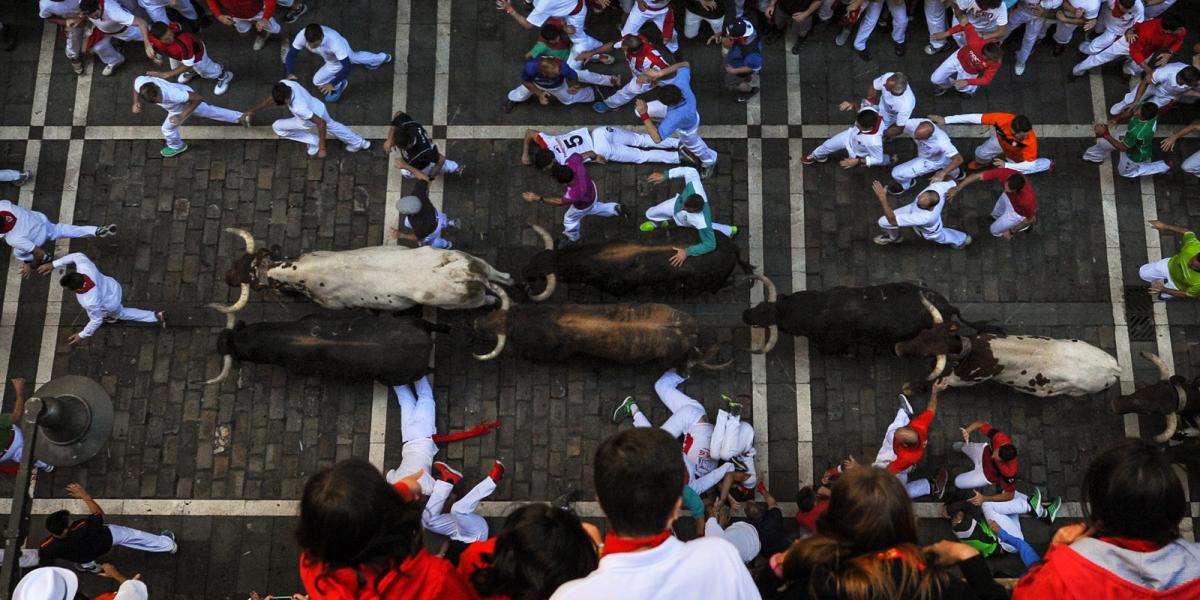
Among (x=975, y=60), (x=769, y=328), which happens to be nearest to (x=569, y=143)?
(x=769, y=328)

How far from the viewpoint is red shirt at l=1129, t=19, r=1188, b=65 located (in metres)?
11.4

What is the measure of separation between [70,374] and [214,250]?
273cm

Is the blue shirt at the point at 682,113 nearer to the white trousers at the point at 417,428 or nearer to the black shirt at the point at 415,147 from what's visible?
the black shirt at the point at 415,147

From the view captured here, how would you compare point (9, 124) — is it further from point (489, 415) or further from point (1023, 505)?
point (1023, 505)

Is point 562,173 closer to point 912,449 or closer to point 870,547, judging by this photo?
point 912,449

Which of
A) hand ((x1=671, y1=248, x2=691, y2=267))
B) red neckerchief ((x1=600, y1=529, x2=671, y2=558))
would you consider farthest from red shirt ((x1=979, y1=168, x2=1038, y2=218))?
red neckerchief ((x1=600, y1=529, x2=671, y2=558))

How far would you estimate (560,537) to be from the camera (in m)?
5.52

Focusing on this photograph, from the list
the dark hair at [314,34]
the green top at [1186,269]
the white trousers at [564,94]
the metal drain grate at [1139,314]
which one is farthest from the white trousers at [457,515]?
the green top at [1186,269]

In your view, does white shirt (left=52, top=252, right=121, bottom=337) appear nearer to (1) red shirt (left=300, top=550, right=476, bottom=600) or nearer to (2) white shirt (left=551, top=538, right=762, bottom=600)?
(1) red shirt (left=300, top=550, right=476, bottom=600)

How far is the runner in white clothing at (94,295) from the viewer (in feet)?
33.8

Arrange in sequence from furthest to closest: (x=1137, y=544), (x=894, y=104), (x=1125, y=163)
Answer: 1. (x=1125, y=163)
2. (x=894, y=104)
3. (x=1137, y=544)

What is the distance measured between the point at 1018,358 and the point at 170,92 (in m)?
12.3

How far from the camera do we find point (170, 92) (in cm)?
1133

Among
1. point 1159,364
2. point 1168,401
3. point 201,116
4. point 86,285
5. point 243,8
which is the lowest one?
point 1168,401
